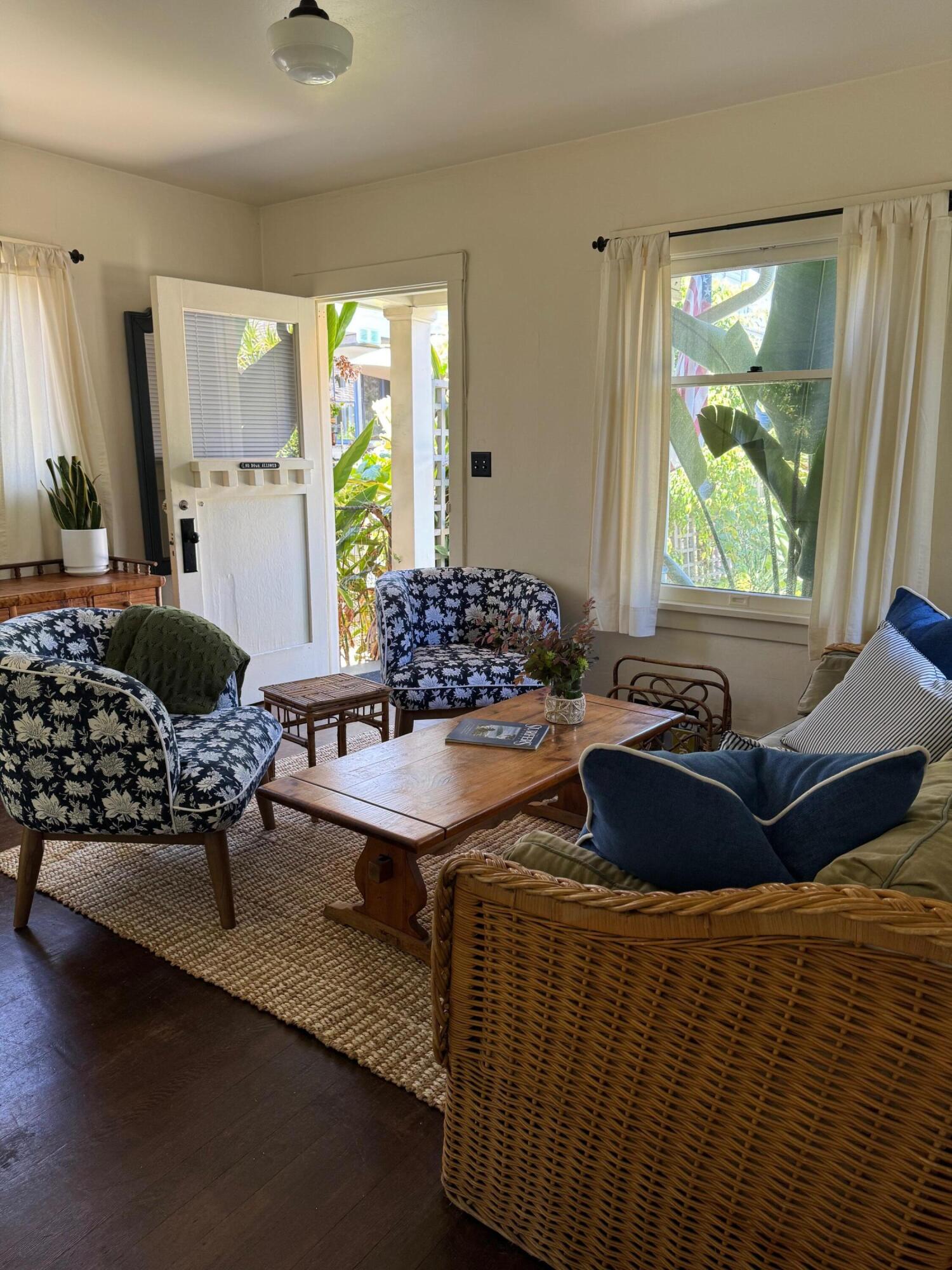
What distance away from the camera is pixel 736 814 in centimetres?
119

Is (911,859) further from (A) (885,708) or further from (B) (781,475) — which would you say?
(B) (781,475)

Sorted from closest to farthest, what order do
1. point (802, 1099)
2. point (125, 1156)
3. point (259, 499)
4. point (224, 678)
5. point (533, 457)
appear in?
point (802, 1099)
point (125, 1156)
point (224, 678)
point (533, 457)
point (259, 499)

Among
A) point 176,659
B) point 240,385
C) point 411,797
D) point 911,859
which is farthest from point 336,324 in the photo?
point 911,859

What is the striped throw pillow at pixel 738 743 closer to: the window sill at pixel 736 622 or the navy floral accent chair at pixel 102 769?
the window sill at pixel 736 622

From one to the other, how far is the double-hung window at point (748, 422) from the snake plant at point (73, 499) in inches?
102

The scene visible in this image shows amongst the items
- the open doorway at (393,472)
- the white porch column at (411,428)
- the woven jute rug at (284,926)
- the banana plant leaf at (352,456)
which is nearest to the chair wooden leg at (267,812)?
the woven jute rug at (284,926)

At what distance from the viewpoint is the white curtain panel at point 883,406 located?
9.93 feet

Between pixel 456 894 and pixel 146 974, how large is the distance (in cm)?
132

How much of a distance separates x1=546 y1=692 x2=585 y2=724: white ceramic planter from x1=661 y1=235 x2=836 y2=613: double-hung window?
1217 mm

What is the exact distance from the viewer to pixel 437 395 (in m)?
6.18

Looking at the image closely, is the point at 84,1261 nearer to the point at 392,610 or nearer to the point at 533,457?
the point at 392,610

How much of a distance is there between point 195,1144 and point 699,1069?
1.09 metres

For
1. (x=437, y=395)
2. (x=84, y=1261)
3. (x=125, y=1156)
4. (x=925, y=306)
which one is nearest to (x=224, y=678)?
(x=125, y=1156)

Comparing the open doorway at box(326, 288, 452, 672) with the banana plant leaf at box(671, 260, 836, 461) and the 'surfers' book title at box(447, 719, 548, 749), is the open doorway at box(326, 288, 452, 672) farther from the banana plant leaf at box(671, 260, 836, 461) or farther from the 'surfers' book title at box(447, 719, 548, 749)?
the 'surfers' book title at box(447, 719, 548, 749)
